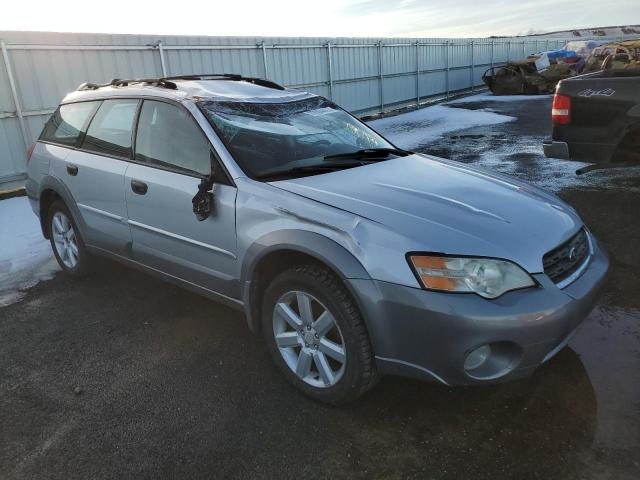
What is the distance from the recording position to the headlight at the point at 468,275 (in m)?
2.37

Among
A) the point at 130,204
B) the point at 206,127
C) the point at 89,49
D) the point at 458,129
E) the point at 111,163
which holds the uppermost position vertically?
the point at 89,49

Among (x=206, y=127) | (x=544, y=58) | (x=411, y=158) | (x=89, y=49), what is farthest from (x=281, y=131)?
(x=544, y=58)

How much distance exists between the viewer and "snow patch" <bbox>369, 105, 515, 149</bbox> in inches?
498

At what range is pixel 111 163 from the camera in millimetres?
3914

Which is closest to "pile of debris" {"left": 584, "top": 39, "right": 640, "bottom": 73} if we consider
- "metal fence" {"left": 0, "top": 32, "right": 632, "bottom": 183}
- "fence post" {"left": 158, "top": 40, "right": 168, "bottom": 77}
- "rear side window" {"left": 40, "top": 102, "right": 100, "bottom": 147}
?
"metal fence" {"left": 0, "top": 32, "right": 632, "bottom": 183}

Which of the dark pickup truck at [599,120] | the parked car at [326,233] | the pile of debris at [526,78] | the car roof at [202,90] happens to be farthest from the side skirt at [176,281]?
the pile of debris at [526,78]

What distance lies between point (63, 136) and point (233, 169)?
2.25 m

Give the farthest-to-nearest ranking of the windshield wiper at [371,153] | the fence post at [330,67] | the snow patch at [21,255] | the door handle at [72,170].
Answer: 1. the fence post at [330,67]
2. the snow patch at [21,255]
3. the door handle at [72,170]
4. the windshield wiper at [371,153]

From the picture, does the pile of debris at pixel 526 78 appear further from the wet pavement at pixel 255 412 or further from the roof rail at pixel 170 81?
the wet pavement at pixel 255 412

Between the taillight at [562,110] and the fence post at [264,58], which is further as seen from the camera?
the fence post at [264,58]

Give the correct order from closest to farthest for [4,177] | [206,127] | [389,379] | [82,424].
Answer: [82,424] → [389,379] → [206,127] → [4,177]

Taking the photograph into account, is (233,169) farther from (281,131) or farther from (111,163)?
(111,163)

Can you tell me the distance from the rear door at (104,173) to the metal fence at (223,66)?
5491 millimetres

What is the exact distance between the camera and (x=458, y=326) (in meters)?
2.31
